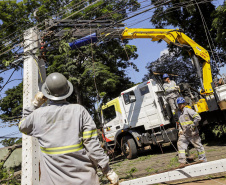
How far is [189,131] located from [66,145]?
4.16 m

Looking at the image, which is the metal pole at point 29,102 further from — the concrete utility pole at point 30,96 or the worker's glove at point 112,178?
the worker's glove at point 112,178

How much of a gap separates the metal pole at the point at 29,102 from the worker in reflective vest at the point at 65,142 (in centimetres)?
225

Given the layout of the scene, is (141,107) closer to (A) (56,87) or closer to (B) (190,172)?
(B) (190,172)

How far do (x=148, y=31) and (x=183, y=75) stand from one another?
54.3ft

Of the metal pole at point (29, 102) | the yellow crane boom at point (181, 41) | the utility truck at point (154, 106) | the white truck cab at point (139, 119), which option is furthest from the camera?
the white truck cab at point (139, 119)

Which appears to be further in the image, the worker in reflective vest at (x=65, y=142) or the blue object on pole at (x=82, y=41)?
the blue object on pole at (x=82, y=41)

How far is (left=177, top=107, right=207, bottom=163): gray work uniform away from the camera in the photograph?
5.15 m

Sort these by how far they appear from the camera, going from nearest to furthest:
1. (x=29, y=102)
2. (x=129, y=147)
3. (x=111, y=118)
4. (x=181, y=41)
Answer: (x=29, y=102) < (x=129, y=147) < (x=181, y=41) < (x=111, y=118)

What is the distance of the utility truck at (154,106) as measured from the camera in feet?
26.3

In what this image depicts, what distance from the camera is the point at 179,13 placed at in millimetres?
17688

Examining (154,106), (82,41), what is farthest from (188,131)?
(82,41)

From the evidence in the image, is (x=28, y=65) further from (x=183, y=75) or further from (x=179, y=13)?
(x=183, y=75)

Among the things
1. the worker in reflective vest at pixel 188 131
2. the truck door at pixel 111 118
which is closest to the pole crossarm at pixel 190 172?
the worker in reflective vest at pixel 188 131

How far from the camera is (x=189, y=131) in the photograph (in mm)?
5270
